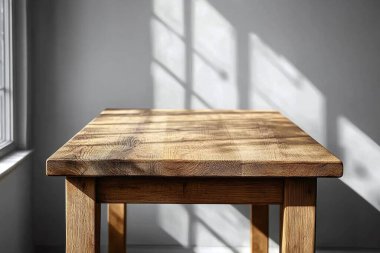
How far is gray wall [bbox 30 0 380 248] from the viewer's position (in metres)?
4.09

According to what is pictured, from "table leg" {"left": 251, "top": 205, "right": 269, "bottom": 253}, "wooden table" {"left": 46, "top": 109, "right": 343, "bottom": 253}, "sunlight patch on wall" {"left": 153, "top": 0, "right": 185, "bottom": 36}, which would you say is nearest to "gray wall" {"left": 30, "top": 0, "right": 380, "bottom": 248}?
"sunlight patch on wall" {"left": 153, "top": 0, "right": 185, "bottom": 36}

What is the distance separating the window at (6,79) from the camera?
3697mm

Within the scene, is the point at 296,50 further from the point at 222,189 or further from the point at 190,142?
the point at 222,189

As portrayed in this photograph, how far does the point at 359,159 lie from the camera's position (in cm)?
420

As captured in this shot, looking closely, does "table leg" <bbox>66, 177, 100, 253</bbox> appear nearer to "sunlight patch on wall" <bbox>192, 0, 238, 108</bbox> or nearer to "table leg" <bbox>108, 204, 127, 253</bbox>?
"table leg" <bbox>108, 204, 127, 253</bbox>

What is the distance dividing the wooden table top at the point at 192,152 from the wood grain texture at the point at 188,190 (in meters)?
0.08

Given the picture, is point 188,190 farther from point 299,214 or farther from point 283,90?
point 283,90

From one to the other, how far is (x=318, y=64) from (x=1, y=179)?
2.05 metres

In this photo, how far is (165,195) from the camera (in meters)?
2.06

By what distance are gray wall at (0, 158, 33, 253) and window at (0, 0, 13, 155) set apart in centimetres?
21

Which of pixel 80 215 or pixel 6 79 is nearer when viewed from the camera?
pixel 80 215

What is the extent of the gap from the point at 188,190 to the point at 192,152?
0.44ft

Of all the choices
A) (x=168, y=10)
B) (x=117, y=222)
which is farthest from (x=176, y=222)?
(x=168, y=10)

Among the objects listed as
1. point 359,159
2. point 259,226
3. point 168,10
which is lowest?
point 259,226
